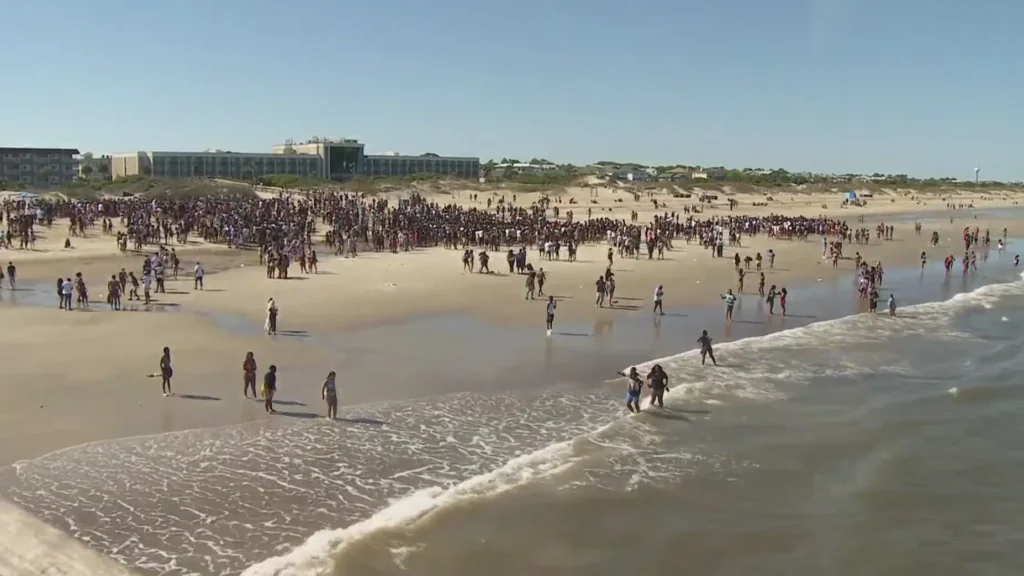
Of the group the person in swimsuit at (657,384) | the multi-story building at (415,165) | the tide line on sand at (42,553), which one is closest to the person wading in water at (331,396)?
the tide line on sand at (42,553)

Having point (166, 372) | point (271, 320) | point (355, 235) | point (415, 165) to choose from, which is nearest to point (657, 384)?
point (166, 372)

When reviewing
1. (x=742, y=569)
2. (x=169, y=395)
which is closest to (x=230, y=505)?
(x=169, y=395)

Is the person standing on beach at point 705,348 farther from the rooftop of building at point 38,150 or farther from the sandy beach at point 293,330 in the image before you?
the rooftop of building at point 38,150

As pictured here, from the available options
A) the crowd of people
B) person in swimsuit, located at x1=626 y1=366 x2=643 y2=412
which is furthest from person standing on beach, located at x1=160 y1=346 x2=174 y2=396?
the crowd of people

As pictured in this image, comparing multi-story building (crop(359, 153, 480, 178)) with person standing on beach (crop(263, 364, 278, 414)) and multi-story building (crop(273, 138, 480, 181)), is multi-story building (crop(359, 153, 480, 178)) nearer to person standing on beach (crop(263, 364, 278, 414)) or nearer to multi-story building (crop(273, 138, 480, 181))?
multi-story building (crop(273, 138, 480, 181))

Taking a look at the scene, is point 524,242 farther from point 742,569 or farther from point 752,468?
point 742,569

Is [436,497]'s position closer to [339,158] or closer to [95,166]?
[339,158]

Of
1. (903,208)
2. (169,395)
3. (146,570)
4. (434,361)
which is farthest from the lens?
(903,208)
